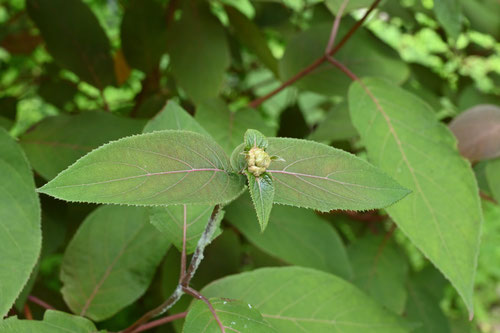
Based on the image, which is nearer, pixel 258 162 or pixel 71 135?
pixel 258 162

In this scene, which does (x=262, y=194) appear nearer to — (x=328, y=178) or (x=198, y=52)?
(x=328, y=178)

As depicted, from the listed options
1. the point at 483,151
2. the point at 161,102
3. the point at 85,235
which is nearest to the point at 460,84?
the point at 483,151

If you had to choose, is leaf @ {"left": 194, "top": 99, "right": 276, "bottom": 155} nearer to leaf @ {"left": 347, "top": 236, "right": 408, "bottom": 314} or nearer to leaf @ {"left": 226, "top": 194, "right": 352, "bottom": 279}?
leaf @ {"left": 226, "top": 194, "right": 352, "bottom": 279}

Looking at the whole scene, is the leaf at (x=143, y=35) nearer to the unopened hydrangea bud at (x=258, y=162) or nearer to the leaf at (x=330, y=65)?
the leaf at (x=330, y=65)

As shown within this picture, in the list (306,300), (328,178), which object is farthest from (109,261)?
(328,178)

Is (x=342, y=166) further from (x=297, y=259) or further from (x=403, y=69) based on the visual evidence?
(x=403, y=69)

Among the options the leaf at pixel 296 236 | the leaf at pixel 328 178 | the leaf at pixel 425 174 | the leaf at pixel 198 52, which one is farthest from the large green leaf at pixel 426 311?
the leaf at pixel 328 178
